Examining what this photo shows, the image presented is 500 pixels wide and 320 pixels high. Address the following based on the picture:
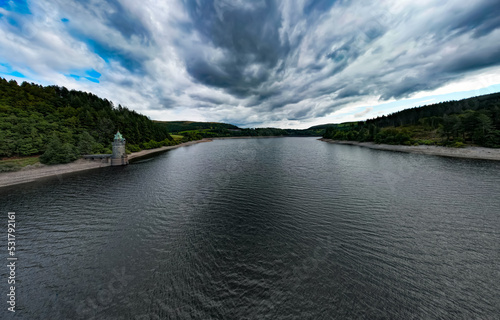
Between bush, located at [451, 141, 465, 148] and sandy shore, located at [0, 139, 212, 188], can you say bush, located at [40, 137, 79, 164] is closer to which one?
sandy shore, located at [0, 139, 212, 188]

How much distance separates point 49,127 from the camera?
171ft

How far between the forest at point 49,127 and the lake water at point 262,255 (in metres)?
31.8

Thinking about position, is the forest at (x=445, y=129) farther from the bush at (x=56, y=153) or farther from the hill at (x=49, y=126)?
the hill at (x=49, y=126)

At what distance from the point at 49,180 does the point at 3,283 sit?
1508 inches

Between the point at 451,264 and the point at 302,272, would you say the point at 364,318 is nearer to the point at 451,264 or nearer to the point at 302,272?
the point at 302,272

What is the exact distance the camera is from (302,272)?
10.8 m

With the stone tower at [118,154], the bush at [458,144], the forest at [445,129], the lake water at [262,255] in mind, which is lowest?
the lake water at [262,255]

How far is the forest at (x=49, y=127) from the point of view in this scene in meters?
43.2

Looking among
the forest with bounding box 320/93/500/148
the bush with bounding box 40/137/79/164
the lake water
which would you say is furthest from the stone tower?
the forest with bounding box 320/93/500/148

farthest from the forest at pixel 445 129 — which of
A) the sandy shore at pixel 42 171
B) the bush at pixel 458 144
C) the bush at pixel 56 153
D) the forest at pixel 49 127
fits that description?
the forest at pixel 49 127

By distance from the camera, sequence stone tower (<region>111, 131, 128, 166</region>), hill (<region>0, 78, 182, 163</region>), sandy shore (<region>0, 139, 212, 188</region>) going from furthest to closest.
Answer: stone tower (<region>111, 131, 128, 166</region>) < hill (<region>0, 78, 182, 163</region>) < sandy shore (<region>0, 139, 212, 188</region>)

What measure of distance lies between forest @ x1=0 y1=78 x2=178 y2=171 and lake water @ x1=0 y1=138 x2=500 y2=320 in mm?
31756

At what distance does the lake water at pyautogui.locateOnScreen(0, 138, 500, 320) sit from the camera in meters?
8.64

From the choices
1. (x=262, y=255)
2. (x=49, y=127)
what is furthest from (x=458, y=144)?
(x=49, y=127)
